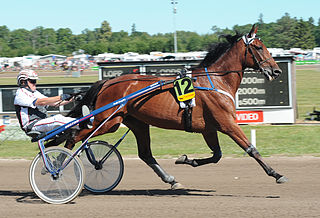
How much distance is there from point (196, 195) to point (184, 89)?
4.21ft

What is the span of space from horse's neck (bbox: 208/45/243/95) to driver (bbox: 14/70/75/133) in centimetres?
189

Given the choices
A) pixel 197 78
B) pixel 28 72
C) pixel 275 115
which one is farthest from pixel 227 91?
pixel 275 115

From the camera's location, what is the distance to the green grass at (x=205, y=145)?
29.3 ft

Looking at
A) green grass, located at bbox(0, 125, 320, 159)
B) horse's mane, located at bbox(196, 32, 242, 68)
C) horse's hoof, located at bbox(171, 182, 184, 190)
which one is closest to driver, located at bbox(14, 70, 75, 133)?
horse's hoof, located at bbox(171, 182, 184, 190)

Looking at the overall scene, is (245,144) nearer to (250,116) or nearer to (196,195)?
(196,195)

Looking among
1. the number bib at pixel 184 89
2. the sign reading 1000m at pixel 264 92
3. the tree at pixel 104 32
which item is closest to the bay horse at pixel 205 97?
the number bib at pixel 184 89

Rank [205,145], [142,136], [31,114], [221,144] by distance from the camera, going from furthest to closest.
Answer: [221,144], [205,145], [142,136], [31,114]

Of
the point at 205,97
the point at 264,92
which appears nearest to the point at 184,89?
the point at 205,97

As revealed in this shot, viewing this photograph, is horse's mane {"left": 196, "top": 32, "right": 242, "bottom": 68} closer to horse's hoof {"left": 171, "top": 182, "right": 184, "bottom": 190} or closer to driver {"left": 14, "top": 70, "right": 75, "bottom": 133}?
horse's hoof {"left": 171, "top": 182, "right": 184, "bottom": 190}

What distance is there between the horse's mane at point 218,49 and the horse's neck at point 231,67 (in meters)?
0.07

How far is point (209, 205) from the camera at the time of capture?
5125mm

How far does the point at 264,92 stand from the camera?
11773mm

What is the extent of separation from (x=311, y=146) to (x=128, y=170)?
12.8ft

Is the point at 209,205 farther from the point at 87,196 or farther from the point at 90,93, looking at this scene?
the point at 90,93
